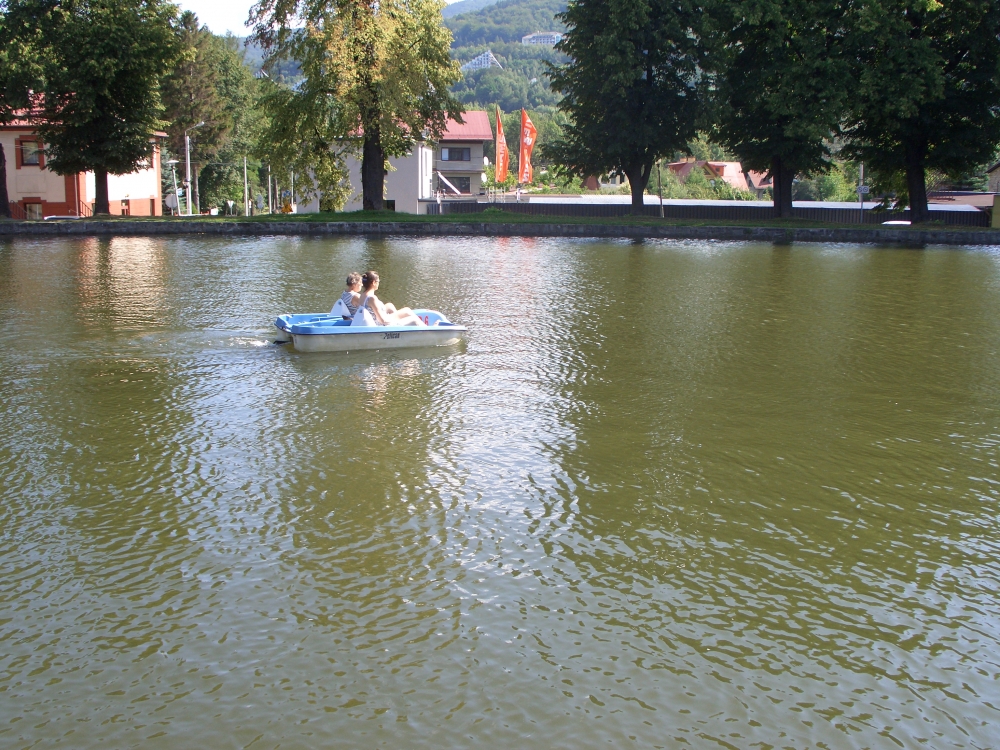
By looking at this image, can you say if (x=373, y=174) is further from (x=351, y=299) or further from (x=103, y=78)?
(x=351, y=299)

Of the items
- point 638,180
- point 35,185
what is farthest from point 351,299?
point 35,185

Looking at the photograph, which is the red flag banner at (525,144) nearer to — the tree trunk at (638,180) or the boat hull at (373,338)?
the tree trunk at (638,180)

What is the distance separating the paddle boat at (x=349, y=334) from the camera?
1390cm

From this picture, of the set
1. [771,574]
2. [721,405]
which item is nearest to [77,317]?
[721,405]

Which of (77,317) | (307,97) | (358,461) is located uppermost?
(307,97)

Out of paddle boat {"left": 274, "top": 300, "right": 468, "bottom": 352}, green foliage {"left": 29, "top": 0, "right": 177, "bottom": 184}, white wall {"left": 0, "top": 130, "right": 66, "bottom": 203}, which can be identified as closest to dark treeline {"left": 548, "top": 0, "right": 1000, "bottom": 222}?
green foliage {"left": 29, "top": 0, "right": 177, "bottom": 184}

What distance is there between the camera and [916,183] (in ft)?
134

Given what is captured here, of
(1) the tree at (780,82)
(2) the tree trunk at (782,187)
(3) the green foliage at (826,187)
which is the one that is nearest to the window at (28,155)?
(1) the tree at (780,82)

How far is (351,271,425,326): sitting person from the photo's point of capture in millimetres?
14234

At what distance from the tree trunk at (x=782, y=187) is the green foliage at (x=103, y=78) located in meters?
27.0

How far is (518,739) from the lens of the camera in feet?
16.1

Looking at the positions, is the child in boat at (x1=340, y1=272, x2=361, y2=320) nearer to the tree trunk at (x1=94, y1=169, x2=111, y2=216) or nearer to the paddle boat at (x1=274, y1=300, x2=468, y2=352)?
the paddle boat at (x1=274, y1=300, x2=468, y2=352)

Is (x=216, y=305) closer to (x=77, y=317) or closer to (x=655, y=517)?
(x=77, y=317)

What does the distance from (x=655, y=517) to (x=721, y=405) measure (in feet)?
12.3
